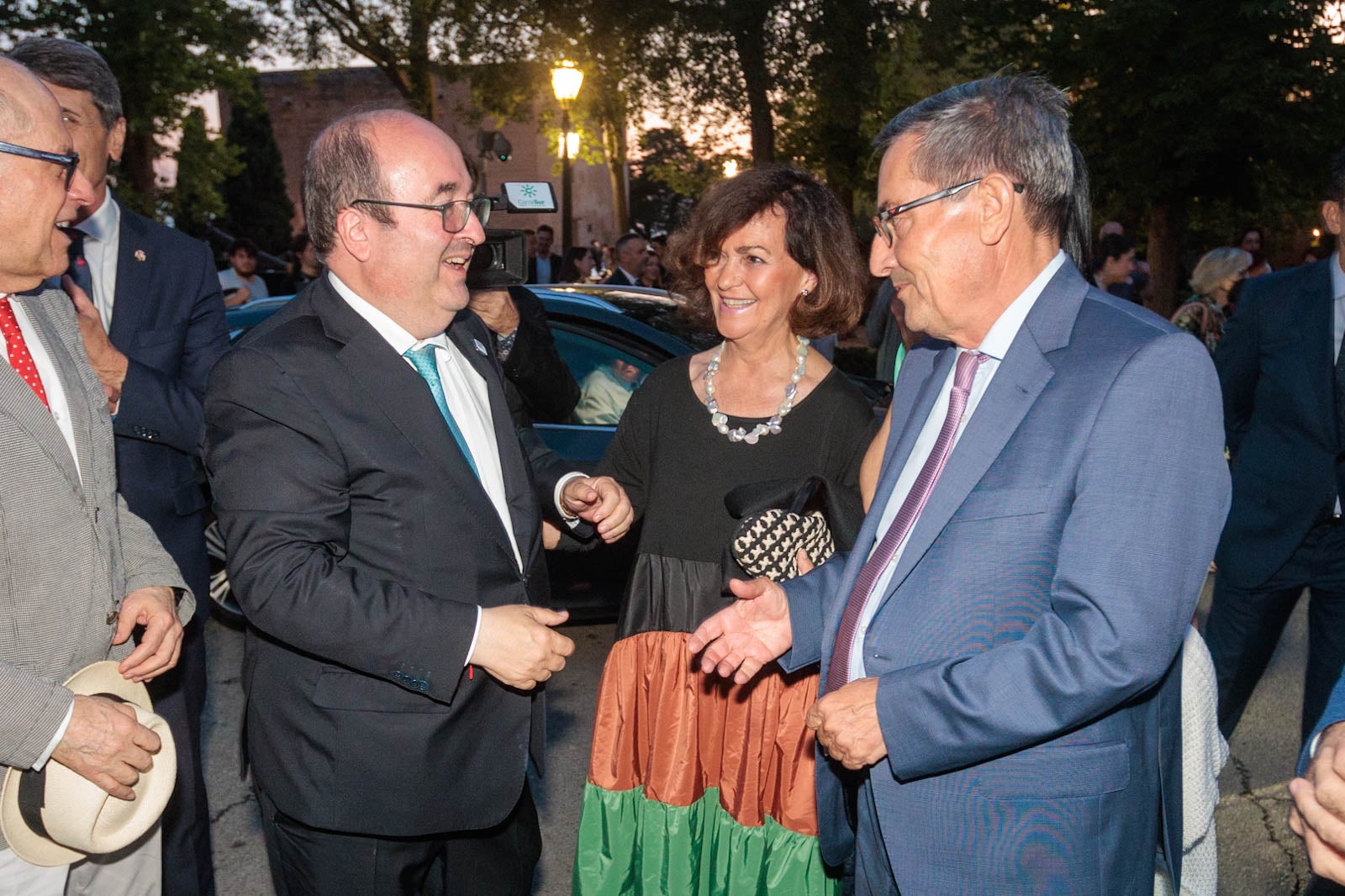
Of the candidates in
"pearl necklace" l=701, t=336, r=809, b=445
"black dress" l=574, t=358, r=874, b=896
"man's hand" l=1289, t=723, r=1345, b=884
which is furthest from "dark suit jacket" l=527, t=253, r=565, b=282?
"man's hand" l=1289, t=723, r=1345, b=884

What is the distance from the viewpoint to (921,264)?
6.10ft

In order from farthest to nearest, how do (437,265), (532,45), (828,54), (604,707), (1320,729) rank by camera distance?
1. (532,45)
2. (828,54)
3. (604,707)
4. (437,265)
5. (1320,729)

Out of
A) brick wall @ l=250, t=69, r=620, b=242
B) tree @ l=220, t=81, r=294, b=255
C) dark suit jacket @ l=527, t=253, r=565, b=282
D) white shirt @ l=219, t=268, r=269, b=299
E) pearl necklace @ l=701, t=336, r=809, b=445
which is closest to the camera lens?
pearl necklace @ l=701, t=336, r=809, b=445

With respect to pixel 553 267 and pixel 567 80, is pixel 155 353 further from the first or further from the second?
pixel 553 267

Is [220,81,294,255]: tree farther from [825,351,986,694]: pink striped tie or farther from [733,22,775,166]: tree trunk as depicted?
[825,351,986,694]: pink striped tie

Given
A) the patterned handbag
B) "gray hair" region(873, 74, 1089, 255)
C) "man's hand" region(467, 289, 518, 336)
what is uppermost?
→ "gray hair" region(873, 74, 1089, 255)

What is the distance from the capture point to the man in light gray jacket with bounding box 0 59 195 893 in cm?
182

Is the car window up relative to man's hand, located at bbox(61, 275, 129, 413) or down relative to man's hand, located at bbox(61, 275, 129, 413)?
down

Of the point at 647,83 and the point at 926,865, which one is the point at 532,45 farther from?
the point at 926,865

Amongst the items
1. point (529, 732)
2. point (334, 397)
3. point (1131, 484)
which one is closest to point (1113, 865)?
point (1131, 484)

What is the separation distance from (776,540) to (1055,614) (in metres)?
0.88

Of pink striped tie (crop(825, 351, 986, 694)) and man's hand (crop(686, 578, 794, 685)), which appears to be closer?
pink striped tie (crop(825, 351, 986, 694))

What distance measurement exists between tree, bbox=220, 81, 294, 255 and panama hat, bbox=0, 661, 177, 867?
4208 cm

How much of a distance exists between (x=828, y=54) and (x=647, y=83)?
3.27 m
